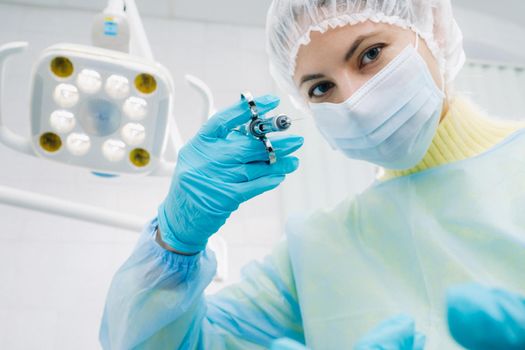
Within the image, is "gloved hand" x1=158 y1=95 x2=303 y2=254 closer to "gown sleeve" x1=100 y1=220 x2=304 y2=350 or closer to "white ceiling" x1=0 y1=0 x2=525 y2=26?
"gown sleeve" x1=100 y1=220 x2=304 y2=350

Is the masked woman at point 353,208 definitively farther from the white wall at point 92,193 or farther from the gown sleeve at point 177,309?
the white wall at point 92,193

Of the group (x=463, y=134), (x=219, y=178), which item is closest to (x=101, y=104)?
(x=219, y=178)

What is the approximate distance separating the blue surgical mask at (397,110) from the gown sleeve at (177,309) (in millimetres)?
402

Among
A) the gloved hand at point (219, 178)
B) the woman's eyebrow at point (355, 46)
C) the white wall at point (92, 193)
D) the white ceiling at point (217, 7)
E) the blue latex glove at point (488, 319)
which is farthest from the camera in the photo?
the white ceiling at point (217, 7)

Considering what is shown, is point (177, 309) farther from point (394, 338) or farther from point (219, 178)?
point (394, 338)

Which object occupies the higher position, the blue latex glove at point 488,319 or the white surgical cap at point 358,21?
the white surgical cap at point 358,21

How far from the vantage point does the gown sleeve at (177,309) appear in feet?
3.16

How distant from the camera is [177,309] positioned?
3.18 feet

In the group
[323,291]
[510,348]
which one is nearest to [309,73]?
[323,291]


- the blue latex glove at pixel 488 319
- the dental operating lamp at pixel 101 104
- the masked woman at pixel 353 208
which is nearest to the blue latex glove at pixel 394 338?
the blue latex glove at pixel 488 319

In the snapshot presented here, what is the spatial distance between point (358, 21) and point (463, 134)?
33 centimetres

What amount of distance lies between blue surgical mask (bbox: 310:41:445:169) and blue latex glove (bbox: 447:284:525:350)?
0.60 m

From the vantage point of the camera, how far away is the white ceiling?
263 cm

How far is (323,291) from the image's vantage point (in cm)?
107
